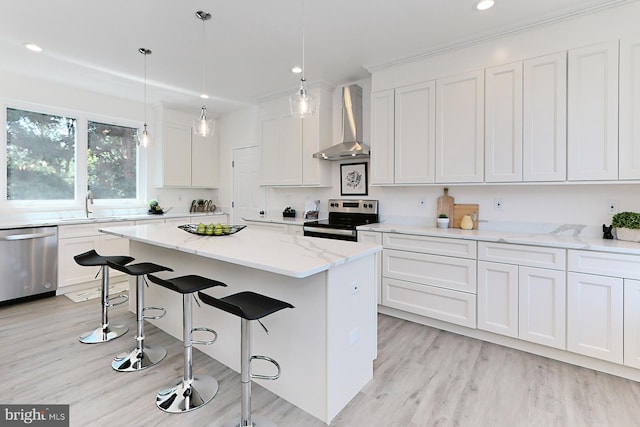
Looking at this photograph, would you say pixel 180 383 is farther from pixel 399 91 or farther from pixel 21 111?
pixel 21 111

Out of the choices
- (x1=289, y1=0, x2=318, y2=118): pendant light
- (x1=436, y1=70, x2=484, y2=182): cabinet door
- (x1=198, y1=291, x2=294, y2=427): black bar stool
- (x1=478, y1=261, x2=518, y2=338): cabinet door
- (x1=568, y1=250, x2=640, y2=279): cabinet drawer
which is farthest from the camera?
(x1=436, y1=70, x2=484, y2=182): cabinet door

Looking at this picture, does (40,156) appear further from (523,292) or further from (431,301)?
(523,292)

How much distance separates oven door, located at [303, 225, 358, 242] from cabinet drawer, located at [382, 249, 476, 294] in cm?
40

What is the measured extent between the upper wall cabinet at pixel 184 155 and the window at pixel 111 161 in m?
0.50

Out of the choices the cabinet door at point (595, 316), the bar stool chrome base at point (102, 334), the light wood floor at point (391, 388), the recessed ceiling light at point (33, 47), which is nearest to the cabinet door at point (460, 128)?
the cabinet door at point (595, 316)

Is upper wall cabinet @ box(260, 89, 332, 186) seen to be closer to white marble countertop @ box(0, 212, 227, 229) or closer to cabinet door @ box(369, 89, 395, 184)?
cabinet door @ box(369, 89, 395, 184)

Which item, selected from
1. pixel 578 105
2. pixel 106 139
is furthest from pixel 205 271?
pixel 106 139

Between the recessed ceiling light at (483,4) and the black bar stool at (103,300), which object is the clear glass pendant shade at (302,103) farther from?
the black bar stool at (103,300)

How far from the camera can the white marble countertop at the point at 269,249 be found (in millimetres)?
1543

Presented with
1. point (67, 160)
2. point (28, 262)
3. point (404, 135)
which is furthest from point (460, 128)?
point (67, 160)

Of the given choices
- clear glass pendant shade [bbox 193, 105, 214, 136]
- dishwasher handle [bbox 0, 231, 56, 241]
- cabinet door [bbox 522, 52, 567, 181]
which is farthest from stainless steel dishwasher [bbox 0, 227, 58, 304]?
cabinet door [bbox 522, 52, 567, 181]

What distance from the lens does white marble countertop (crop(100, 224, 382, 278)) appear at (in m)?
1.54

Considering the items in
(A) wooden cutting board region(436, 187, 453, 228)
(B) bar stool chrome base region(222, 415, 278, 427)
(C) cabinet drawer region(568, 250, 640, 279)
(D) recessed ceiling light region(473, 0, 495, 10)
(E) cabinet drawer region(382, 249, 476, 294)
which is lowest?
(B) bar stool chrome base region(222, 415, 278, 427)

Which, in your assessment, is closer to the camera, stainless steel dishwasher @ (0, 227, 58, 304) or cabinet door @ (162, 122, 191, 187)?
stainless steel dishwasher @ (0, 227, 58, 304)
